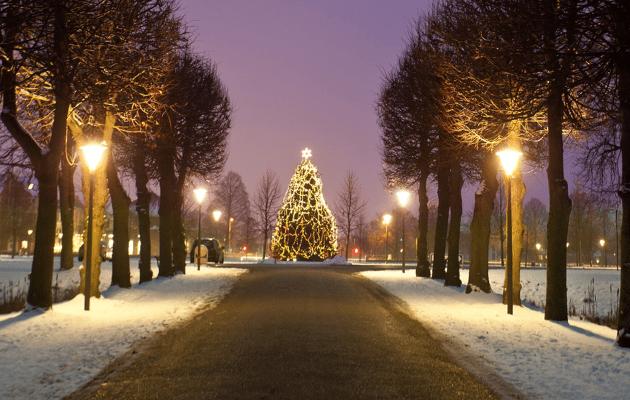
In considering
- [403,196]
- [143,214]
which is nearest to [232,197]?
[403,196]

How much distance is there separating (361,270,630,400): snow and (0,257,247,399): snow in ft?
17.4

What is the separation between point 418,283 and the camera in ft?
69.9

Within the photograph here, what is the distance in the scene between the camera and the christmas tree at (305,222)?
40.1m

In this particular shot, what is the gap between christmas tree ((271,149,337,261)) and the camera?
132ft

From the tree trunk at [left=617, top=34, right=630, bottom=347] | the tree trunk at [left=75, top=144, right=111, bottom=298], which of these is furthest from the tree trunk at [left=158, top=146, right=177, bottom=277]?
the tree trunk at [left=617, top=34, right=630, bottom=347]

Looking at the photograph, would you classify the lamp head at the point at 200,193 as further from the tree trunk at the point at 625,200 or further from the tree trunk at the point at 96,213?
the tree trunk at the point at 625,200

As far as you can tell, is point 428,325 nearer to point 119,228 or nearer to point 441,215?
point 119,228

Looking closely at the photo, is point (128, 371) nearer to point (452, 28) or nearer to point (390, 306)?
point (390, 306)

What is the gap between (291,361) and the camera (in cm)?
740

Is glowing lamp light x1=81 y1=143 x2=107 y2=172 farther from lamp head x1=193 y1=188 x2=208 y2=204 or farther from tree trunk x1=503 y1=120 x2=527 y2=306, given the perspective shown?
lamp head x1=193 y1=188 x2=208 y2=204

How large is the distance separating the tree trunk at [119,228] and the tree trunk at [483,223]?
10.5 metres

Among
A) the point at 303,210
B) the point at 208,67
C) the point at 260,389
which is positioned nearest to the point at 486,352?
the point at 260,389

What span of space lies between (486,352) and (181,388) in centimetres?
481

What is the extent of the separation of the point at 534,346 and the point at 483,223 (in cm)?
857
